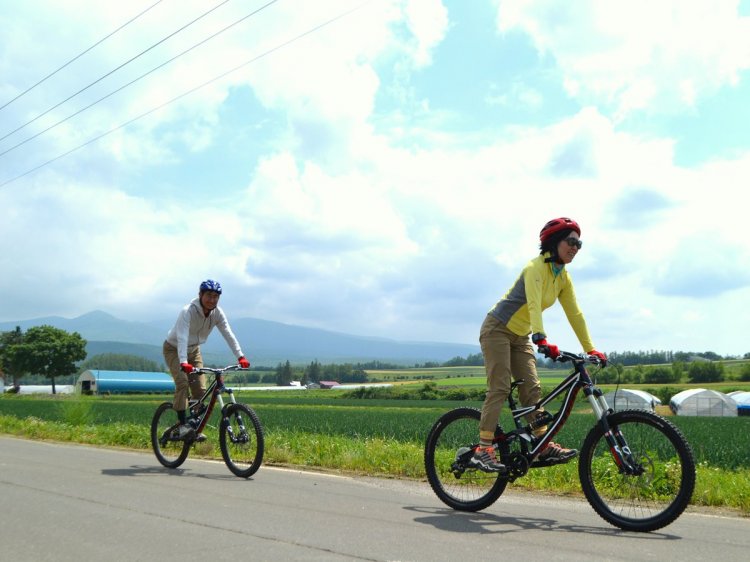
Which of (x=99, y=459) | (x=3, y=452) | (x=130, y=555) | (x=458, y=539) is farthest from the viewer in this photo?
(x=3, y=452)

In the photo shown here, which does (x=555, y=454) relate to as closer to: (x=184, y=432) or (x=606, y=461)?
(x=606, y=461)

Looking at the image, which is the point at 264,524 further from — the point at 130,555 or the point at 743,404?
the point at 743,404

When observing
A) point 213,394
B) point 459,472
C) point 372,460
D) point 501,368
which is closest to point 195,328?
point 213,394

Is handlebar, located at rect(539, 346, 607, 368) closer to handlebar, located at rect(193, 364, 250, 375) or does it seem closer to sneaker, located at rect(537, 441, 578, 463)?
sneaker, located at rect(537, 441, 578, 463)

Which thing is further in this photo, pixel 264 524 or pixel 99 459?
pixel 99 459

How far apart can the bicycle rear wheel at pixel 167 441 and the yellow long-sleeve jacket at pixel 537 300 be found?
4.78 meters

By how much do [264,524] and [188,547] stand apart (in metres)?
0.78

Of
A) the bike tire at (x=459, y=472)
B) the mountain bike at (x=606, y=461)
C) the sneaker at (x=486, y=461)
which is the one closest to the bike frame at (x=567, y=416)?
the mountain bike at (x=606, y=461)

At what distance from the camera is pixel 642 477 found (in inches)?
197

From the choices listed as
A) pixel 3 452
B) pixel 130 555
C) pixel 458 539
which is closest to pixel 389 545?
pixel 458 539

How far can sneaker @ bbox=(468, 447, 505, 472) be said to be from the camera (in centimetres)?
572

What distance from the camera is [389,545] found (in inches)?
181

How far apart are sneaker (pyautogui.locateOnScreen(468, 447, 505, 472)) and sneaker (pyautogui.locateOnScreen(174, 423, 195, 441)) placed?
170 inches

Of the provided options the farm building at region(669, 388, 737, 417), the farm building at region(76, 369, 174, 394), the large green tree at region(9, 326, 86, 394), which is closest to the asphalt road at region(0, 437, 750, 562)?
the farm building at region(669, 388, 737, 417)
